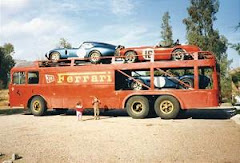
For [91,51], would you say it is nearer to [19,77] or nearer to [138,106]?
[138,106]

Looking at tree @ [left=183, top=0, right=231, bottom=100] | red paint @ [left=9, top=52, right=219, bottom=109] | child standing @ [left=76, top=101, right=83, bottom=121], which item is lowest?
child standing @ [left=76, top=101, right=83, bottom=121]

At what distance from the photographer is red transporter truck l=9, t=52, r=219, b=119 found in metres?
10.6

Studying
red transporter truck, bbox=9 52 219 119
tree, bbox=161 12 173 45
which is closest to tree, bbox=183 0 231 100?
tree, bbox=161 12 173 45

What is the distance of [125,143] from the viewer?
6824 mm

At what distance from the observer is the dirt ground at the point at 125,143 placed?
18.1ft

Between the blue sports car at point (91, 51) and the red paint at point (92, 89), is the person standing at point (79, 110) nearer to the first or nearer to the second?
the red paint at point (92, 89)

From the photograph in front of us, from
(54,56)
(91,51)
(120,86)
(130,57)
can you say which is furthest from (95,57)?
(54,56)

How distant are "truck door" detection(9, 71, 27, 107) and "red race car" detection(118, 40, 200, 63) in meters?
5.50

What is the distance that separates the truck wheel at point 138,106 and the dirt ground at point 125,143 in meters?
1.61

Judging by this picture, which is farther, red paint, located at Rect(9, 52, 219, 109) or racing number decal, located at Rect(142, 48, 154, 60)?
racing number decal, located at Rect(142, 48, 154, 60)

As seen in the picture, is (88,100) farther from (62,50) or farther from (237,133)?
(237,133)

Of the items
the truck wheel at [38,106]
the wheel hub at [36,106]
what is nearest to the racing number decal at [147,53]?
the truck wheel at [38,106]

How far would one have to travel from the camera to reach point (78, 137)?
7.73m

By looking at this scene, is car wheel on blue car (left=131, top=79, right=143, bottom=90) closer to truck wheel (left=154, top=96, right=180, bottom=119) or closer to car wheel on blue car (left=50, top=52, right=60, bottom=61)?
truck wheel (left=154, top=96, right=180, bottom=119)
